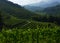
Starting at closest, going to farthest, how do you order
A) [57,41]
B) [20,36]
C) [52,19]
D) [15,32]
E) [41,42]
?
[41,42] < [57,41] < [20,36] < [15,32] < [52,19]

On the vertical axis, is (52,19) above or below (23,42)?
below

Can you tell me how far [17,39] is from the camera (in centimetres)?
1073

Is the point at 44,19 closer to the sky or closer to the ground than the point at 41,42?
closer to the ground

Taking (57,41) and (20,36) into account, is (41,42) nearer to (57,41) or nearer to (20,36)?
(57,41)

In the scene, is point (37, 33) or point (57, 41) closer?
point (57, 41)

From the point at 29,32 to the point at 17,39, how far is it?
1.27 meters

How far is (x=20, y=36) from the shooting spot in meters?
11.3

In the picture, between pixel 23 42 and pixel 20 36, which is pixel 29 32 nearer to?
pixel 20 36

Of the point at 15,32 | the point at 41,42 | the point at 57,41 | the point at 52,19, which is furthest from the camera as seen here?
the point at 52,19

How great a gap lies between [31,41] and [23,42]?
43cm

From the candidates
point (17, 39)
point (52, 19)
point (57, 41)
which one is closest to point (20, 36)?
point (17, 39)

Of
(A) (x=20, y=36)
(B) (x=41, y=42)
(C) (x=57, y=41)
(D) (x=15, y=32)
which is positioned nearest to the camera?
(B) (x=41, y=42)

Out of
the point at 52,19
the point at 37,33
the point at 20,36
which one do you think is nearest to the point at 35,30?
the point at 37,33

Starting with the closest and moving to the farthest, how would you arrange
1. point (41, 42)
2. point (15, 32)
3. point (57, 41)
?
point (41, 42) → point (57, 41) → point (15, 32)
